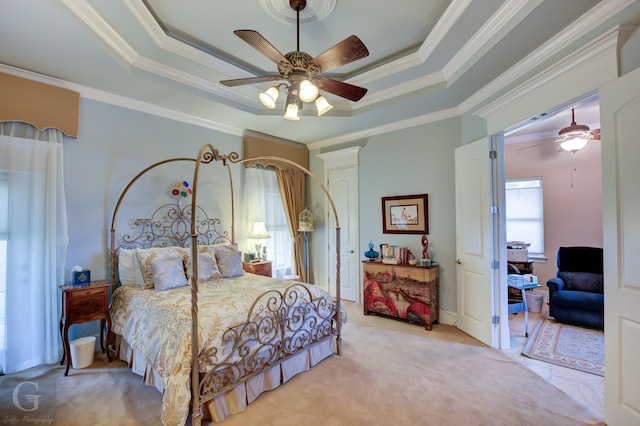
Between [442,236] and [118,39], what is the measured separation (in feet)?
14.5

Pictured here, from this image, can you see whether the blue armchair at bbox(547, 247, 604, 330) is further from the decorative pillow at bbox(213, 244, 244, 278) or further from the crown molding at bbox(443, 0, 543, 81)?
the decorative pillow at bbox(213, 244, 244, 278)

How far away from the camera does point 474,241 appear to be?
3.54 m

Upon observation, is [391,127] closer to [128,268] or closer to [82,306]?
[128,268]

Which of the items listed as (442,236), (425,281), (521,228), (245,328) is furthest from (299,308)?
(521,228)

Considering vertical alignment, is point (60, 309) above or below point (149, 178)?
below

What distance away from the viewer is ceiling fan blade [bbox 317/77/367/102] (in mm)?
2398

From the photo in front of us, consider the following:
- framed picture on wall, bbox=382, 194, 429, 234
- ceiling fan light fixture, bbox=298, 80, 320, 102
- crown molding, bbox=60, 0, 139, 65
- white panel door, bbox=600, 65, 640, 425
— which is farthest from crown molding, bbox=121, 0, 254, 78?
white panel door, bbox=600, 65, 640, 425

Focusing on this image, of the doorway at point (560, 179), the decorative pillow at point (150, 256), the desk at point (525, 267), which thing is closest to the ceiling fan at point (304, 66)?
the decorative pillow at point (150, 256)

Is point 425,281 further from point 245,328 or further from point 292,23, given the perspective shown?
point 292,23

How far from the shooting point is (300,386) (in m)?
2.57

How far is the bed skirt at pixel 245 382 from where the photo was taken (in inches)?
85.5

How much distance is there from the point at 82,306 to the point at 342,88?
325cm

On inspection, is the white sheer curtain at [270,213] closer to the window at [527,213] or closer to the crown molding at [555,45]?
the crown molding at [555,45]

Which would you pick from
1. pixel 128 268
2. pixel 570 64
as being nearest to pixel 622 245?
pixel 570 64
